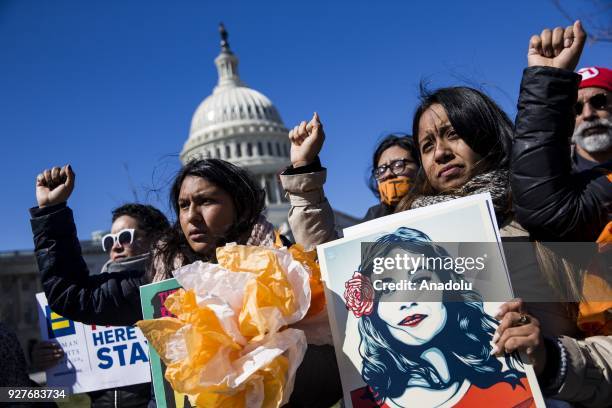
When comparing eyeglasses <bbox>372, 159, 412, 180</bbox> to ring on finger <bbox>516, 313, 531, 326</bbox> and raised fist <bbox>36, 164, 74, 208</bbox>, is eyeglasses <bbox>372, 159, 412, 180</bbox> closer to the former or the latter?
raised fist <bbox>36, 164, 74, 208</bbox>

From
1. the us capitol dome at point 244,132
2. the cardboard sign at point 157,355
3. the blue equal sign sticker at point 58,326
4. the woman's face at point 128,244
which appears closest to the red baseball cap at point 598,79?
the cardboard sign at point 157,355

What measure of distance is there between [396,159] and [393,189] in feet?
0.86

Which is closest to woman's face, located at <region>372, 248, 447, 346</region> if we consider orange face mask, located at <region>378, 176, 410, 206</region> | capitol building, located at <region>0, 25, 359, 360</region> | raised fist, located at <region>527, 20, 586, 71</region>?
raised fist, located at <region>527, 20, 586, 71</region>

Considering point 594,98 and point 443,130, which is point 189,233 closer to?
point 443,130

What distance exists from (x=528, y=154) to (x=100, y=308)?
1.66 meters

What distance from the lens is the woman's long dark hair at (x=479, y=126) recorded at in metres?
1.64

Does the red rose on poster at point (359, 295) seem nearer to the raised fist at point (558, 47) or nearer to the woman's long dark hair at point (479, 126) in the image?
the woman's long dark hair at point (479, 126)

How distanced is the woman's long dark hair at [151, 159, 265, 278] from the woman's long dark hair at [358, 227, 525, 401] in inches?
32.4

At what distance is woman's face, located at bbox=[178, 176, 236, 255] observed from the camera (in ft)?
6.79

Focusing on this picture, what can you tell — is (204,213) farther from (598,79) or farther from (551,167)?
(598,79)

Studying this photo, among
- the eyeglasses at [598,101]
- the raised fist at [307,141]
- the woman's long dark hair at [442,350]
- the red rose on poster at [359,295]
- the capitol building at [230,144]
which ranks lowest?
the woman's long dark hair at [442,350]

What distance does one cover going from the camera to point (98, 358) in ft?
10.1

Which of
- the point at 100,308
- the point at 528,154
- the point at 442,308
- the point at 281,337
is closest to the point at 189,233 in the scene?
the point at 100,308

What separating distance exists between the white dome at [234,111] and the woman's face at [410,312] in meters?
58.2
